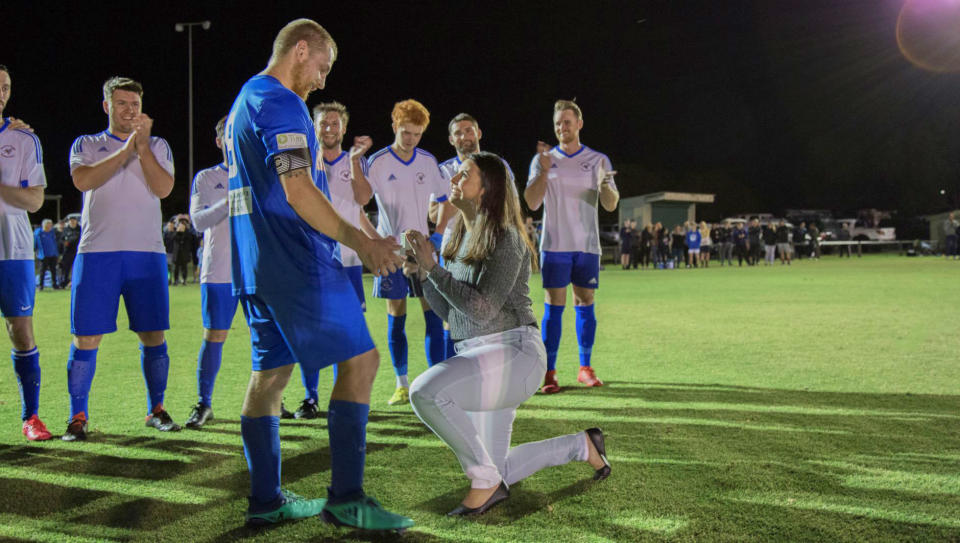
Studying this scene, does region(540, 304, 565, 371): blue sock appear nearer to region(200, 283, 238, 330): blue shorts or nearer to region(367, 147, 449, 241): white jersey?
region(367, 147, 449, 241): white jersey

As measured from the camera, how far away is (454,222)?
151 inches

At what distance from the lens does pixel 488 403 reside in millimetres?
3324

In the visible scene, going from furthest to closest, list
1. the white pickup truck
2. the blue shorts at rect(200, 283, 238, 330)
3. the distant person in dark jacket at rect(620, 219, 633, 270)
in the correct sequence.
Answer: the white pickup truck, the distant person in dark jacket at rect(620, 219, 633, 270), the blue shorts at rect(200, 283, 238, 330)

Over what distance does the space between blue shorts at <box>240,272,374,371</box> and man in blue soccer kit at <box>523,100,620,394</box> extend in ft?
12.0

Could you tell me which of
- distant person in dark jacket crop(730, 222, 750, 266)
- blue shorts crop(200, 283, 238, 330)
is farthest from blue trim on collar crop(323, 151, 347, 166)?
distant person in dark jacket crop(730, 222, 750, 266)

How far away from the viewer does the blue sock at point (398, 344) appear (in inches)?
234

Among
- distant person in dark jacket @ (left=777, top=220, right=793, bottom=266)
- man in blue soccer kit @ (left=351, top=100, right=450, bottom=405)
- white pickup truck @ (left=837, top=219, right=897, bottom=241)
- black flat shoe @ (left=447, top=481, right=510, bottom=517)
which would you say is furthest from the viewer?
white pickup truck @ (left=837, top=219, right=897, bottom=241)

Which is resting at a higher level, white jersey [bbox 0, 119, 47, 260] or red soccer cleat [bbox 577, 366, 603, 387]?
white jersey [bbox 0, 119, 47, 260]

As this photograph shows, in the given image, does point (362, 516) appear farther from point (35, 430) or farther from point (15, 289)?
point (15, 289)

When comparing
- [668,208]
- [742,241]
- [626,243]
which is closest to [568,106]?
[626,243]

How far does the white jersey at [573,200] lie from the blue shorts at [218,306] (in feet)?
9.51

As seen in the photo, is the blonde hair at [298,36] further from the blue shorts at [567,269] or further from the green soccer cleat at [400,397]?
the blue shorts at [567,269]

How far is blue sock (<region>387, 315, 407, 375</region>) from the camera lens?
5952 millimetres

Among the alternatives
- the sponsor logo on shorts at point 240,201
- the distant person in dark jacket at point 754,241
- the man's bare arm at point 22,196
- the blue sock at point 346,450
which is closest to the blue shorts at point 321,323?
the blue sock at point 346,450
